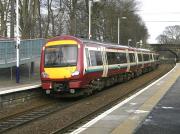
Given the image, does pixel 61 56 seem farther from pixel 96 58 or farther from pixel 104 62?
pixel 104 62

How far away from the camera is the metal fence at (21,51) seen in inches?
1210

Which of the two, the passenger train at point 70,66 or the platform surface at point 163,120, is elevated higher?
the passenger train at point 70,66

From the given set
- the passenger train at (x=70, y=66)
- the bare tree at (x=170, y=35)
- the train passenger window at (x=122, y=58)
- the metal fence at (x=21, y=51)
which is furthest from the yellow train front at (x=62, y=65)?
the bare tree at (x=170, y=35)

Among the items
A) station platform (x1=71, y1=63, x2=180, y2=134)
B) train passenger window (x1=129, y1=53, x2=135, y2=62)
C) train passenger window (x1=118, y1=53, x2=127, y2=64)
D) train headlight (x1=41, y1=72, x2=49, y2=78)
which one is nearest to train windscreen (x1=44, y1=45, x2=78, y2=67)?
train headlight (x1=41, y1=72, x2=49, y2=78)

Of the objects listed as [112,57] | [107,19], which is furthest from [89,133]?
[107,19]

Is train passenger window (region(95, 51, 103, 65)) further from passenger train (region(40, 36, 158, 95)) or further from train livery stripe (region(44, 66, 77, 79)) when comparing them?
train livery stripe (region(44, 66, 77, 79))

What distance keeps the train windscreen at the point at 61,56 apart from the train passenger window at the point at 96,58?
1.47 m

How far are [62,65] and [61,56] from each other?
0.50 meters

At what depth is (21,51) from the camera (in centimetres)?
3328

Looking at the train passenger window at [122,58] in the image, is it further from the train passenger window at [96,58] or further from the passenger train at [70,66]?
the passenger train at [70,66]

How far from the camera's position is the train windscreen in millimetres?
20516

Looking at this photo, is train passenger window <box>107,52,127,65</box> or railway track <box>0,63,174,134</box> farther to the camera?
train passenger window <box>107,52,127,65</box>

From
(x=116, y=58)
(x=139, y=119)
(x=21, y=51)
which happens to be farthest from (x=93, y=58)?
(x=21, y=51)

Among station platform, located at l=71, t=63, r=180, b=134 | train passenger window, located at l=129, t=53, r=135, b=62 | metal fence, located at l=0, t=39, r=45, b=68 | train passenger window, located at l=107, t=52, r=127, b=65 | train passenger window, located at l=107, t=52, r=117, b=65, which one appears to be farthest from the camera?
train passenger window, located at l=129, t=53, r=135, b=62
